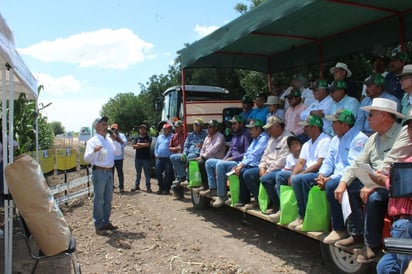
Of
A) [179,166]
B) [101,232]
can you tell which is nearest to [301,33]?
[179,166]

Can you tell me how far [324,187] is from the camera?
4492mm

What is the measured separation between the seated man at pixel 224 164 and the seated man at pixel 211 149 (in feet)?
1.08

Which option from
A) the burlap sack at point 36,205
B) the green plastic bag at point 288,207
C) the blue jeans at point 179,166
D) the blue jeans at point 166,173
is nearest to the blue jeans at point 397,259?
the green plastic bag at point 288,207

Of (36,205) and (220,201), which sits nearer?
(36,205)

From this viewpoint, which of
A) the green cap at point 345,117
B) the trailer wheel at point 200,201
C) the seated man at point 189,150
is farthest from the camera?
the seated man at point 189,150

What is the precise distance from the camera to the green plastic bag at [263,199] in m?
5.72

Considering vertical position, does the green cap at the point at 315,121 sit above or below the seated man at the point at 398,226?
above

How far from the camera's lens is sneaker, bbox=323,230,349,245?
425 cm

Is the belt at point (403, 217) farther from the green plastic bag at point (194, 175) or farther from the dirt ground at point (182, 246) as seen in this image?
the green plastic bag at point (194, 175)

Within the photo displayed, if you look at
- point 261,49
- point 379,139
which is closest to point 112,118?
point 261,49

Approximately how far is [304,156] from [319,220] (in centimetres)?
100

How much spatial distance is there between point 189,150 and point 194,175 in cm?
90

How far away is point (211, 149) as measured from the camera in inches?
308

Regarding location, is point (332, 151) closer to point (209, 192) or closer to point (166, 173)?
point (209, 192)
